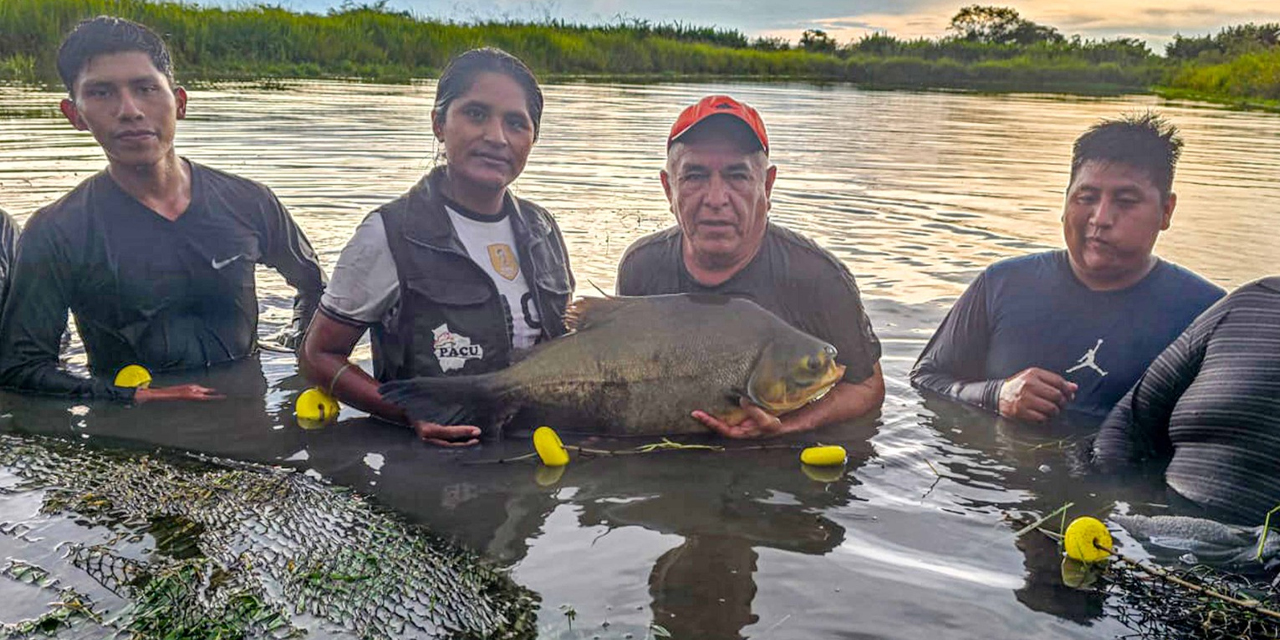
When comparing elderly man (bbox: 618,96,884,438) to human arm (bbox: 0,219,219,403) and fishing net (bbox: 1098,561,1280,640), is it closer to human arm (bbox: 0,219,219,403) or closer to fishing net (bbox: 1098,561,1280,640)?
fishing net (bbox: 1098,561,1280,640)

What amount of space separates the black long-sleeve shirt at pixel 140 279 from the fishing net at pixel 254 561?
1.25 metres

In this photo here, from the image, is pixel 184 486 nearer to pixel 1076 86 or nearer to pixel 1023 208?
pixel 1023 208

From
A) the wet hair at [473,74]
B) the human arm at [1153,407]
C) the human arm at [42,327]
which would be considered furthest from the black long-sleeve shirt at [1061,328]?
the human arm at [42,327]

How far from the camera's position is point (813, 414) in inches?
213

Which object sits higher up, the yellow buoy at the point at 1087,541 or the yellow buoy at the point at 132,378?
the yellow buoy at the point at 1087,541

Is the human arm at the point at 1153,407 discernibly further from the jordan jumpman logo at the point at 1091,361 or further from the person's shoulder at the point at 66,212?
the person's shoulder at the point at 66,212

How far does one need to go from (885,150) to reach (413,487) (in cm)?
1608

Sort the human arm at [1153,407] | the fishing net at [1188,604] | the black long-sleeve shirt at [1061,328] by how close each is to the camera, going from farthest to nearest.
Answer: the black long-sleeve shirt at [1061,328] < the human arm at [1153,407] < the fishing net at [1188,604]

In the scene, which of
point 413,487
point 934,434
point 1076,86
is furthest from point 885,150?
point 1076,86

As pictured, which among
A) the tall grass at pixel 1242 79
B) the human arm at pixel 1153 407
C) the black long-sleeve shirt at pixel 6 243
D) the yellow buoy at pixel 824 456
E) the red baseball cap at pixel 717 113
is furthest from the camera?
the tall grass at pixel 1242 79

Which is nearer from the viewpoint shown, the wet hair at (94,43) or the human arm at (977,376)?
the human arm at (977,376)

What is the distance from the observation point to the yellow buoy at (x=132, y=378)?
5863 mm

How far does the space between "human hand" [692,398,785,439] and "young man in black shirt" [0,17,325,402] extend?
291cm

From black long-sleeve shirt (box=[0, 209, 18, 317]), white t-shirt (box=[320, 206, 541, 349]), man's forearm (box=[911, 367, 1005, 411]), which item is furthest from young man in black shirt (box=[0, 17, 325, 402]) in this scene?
man's forearm (box=[911, 367, 1005, 411])
